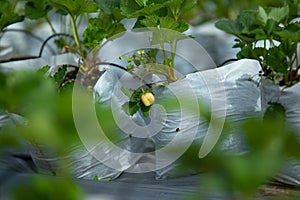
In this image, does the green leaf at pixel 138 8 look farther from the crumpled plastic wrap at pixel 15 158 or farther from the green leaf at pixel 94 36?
the crumpled plastic wrap at pixel 15 158

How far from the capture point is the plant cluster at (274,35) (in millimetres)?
1093

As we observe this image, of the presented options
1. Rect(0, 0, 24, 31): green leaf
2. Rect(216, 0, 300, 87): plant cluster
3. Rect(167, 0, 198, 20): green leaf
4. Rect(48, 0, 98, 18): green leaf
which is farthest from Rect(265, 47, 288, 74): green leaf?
Rect(0, 0, 24, 31): green leaf

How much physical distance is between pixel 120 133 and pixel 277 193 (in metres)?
0.40

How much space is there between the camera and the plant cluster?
109 centimetres

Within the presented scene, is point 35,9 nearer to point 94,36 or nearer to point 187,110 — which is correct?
point 94,36

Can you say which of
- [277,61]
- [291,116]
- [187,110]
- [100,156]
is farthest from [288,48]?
[100,156]

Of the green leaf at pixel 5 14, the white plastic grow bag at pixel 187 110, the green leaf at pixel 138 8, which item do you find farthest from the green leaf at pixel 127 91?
the green leaf at pixel 5 14

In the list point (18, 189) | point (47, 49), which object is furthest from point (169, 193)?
point (47, 49)

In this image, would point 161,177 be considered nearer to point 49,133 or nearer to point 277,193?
point 277,193

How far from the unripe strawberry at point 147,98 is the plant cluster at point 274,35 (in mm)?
275

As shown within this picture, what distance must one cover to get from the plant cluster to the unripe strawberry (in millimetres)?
275

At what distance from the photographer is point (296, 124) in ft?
3.47

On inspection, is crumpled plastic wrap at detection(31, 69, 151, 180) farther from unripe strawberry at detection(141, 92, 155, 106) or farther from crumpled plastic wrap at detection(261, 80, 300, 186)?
crumpled plastic wrap at detection(261, 80, 300, 186)

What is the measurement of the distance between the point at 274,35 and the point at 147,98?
1.17 ft
